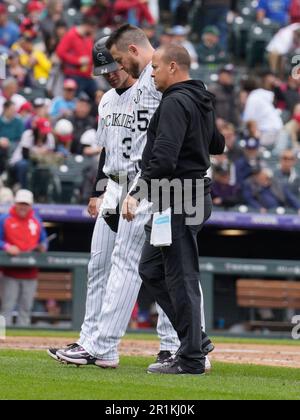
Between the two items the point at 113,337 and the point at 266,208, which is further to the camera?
the point at 266,208

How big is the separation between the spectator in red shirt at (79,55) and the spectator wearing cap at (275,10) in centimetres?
458

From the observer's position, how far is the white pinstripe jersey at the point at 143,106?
7922 mm

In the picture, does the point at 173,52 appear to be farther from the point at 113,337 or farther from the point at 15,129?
the point at 15,129

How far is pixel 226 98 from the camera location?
18.1 m

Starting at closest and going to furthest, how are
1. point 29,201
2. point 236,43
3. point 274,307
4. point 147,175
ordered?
1. point 147,175
2. point 29,201
3. point 274,307
4. point 236,43

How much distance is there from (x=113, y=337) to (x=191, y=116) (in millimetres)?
1592

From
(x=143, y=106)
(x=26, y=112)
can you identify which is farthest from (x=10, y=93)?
(x=143, y=106)

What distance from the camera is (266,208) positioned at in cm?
1570

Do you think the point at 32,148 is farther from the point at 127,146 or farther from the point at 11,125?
the point at 127,146

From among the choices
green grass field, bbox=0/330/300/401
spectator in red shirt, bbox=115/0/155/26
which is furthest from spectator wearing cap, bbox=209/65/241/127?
green grass field, bbox=0/330/300/401

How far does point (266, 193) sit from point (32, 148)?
10.2 ft

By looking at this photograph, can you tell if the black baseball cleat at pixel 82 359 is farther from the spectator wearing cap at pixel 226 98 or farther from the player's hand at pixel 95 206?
the spectator wearing cap at pixel 226 98

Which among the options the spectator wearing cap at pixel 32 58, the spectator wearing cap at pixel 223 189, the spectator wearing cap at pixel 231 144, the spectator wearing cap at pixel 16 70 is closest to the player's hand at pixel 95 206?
the spectator wearing cap at pixel 223 189

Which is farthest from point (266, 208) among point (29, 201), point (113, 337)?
point (113, 337)
